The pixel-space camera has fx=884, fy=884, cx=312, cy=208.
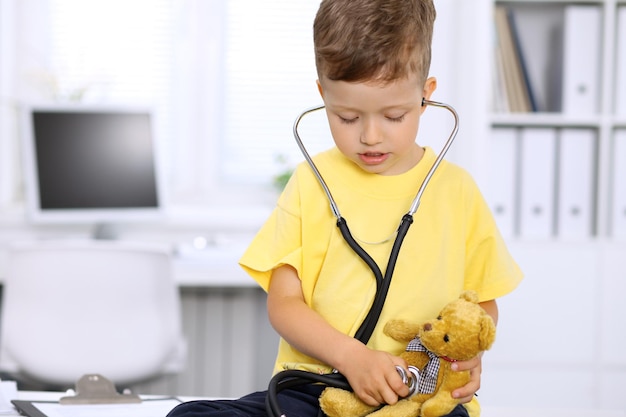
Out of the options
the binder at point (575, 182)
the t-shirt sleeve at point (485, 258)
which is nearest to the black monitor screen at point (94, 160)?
the binder at point (575, 182)

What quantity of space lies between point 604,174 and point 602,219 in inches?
5.5

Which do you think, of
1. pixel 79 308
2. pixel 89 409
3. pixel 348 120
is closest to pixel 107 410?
pixel 89 409

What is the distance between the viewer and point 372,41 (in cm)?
98

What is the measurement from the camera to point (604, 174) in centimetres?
267

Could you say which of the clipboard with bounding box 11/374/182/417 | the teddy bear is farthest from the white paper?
the teddy bear

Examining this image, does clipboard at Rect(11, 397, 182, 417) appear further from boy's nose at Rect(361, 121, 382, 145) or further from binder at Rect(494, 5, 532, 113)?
binder at Rect(494, 5, 532, 113)

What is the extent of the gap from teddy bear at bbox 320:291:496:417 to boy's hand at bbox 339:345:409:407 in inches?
0.5

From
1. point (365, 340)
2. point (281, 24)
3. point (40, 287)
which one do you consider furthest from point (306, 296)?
point (281, 24)

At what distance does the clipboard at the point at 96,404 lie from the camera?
3.91 ft

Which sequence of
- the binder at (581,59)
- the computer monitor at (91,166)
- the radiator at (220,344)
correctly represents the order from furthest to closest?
1. the radiator at (220,344)
2. the computer monitor at (91,166)
3. the binder at (581,59)

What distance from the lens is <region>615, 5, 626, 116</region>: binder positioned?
2676 millimetres

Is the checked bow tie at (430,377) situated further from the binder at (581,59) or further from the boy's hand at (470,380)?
the binder at (581,59)

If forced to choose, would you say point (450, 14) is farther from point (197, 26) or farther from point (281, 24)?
point (197, 26)

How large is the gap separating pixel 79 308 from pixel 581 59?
1641 millimetres
